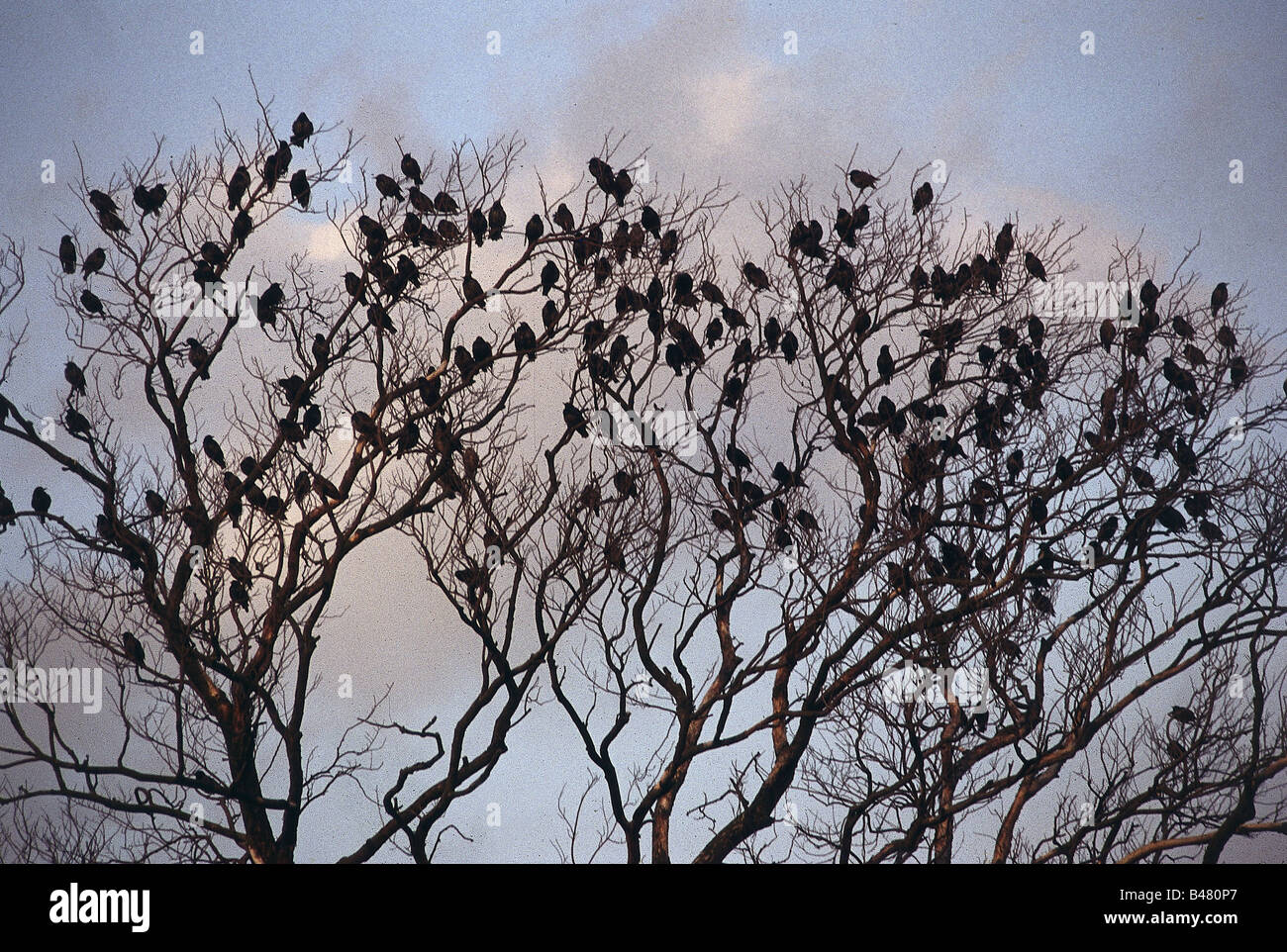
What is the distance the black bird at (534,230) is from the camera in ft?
28.8

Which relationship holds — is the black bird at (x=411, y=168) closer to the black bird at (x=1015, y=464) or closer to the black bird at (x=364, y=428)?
the black bird at (x=364, y=428)

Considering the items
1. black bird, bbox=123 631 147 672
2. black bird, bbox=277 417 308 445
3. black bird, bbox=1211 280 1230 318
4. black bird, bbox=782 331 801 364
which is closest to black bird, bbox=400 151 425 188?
black bird, bbox=277 417 308 445

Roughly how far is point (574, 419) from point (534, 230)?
1.62 meters

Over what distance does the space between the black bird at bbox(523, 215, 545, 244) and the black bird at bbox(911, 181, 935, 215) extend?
294 centimetres

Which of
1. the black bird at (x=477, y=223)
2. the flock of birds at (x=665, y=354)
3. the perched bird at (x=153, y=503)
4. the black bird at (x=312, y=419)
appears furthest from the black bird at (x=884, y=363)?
the perched bird at (x=153, y=503)

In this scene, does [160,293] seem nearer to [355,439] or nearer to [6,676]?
A: [355,439]

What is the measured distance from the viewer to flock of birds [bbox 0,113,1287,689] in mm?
8453

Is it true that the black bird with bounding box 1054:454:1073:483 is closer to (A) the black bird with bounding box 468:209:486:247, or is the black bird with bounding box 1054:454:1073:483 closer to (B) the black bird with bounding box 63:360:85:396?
(A) the black bird with bounding box 468:209:486:247

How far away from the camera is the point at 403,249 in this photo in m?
8.96

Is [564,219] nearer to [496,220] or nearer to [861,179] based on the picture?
[496,220]

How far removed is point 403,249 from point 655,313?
85.5 inches
